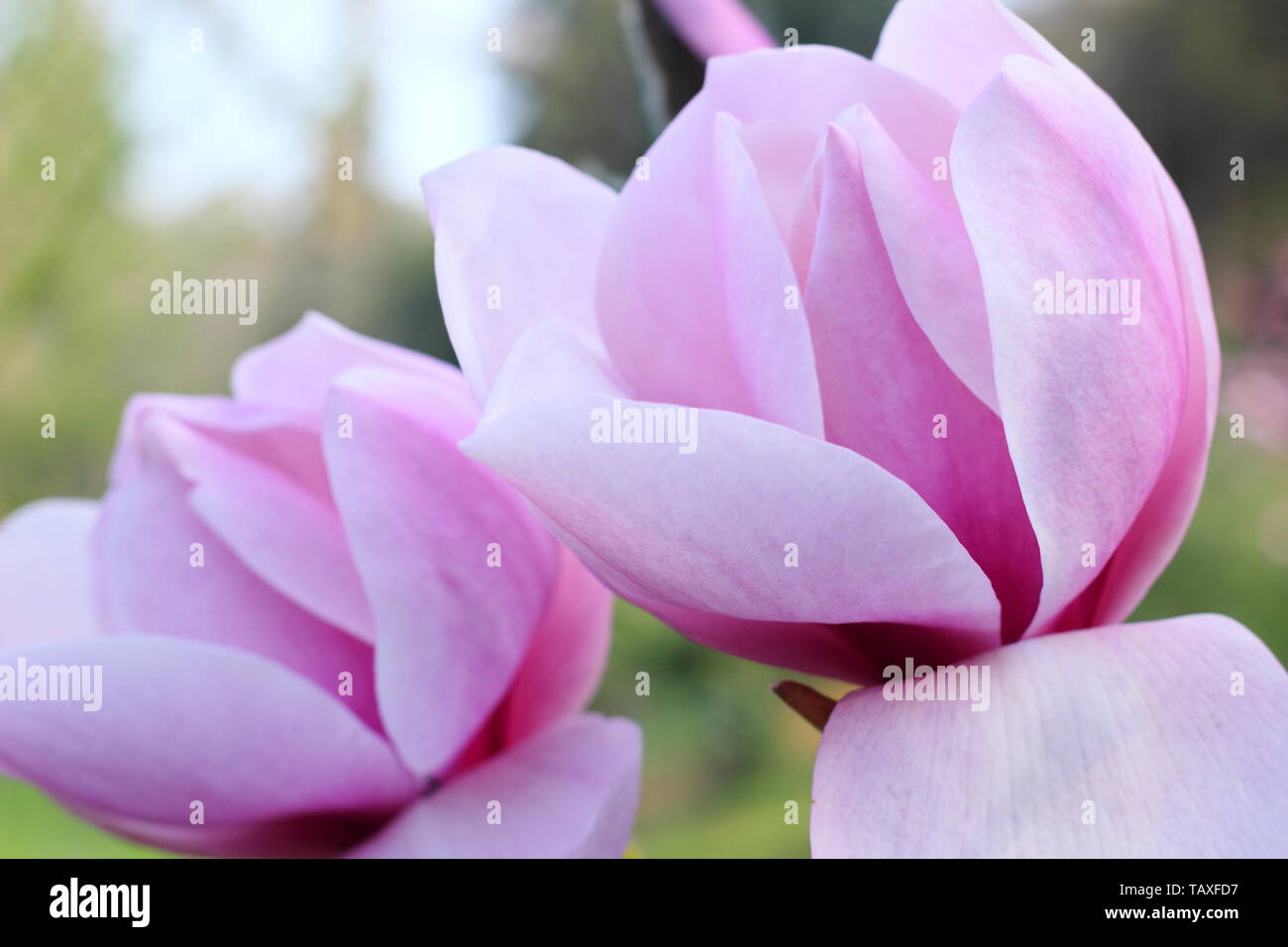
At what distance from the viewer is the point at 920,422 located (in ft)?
0.48

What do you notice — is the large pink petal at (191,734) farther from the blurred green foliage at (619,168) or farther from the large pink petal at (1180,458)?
the blurred green foliage at (619,168)

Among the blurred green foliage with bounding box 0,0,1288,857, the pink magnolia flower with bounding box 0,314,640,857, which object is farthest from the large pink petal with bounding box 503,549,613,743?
the blurred green foliage with bounding box 0,0,1288,857

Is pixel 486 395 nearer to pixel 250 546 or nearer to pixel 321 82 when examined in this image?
pixel 250 546

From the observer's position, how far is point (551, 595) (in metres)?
0.20

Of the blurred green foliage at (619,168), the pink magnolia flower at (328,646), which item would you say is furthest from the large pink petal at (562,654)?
the blurred green foliage at (619,168)

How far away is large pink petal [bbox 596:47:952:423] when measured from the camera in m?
0.16

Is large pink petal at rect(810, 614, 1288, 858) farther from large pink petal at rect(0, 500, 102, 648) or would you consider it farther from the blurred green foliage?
the blurred green foliage

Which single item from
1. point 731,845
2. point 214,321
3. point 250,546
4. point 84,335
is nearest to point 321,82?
point 214,321
